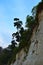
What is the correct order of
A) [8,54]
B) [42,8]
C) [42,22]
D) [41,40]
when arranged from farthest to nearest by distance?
[8,54] → [42,8] → [42,22] → [41,40]

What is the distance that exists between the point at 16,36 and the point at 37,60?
36142 mm

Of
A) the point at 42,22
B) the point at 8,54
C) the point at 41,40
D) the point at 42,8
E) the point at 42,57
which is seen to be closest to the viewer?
the point at 42,57

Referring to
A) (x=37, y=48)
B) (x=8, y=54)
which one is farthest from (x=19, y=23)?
(x=37, y=48)

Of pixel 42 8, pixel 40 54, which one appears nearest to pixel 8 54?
pixel 42 8

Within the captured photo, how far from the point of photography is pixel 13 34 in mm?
54281

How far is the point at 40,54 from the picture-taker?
17281 millimetres

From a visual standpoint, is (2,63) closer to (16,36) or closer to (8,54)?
(8,54)

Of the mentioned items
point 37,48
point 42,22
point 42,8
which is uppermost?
point 42,8

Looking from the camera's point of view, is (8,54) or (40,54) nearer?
(40,54)

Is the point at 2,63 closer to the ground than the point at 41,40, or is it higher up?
higher up

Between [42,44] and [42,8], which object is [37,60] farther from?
[42,8]

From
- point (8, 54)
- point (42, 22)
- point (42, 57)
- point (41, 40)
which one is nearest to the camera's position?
point (42, 57)

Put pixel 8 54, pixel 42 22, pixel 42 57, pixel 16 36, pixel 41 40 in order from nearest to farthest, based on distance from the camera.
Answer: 1. pixel 42 57
2. pixel 41 40
3. pixel 42 22
4. pixel 16 36
5. pixel 8 54

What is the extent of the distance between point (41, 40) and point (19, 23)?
37218mm
